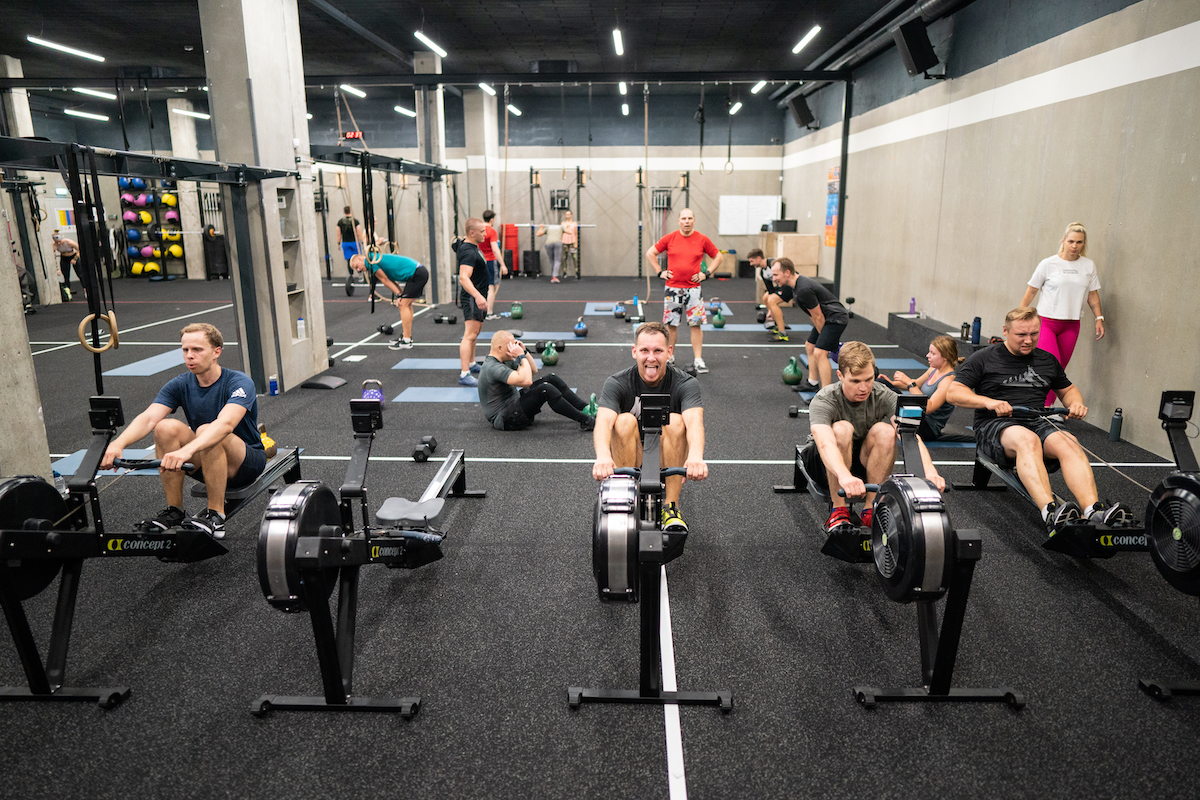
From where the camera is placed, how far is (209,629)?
9.36ft

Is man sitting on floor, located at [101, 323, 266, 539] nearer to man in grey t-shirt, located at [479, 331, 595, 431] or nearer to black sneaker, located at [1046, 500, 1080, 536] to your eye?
man in grey t-shirt, located at [479, 331, 595, 431]

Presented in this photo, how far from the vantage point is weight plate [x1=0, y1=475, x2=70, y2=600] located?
2365 millimetres

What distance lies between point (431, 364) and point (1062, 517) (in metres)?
5.93

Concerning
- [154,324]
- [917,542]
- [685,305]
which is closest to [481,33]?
[154,324]

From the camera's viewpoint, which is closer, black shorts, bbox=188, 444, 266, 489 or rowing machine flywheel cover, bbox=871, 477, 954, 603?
rowing machine flywheel cover, bbox=871, 477, 954, 603

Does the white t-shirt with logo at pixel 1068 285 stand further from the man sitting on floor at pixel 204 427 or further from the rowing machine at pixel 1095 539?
the man sitting on floor at pixel 204 427

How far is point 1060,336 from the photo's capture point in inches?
207

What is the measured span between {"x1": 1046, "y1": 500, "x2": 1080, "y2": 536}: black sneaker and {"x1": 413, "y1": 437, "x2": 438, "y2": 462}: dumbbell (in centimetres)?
340

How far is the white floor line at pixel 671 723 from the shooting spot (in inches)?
82.2

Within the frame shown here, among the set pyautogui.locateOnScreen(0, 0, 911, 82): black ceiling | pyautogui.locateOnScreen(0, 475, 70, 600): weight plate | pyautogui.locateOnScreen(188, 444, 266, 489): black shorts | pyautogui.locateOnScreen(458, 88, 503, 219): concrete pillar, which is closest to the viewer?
pyautogui.locateOnScreen(0, 475, 70, 600): weight plate

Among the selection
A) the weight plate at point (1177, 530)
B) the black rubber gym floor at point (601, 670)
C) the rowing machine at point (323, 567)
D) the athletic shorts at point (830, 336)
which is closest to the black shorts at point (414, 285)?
the black rubber gym floor at point (601, 670)

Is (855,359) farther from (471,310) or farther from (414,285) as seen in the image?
(414,285)

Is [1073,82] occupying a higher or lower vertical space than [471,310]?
higher

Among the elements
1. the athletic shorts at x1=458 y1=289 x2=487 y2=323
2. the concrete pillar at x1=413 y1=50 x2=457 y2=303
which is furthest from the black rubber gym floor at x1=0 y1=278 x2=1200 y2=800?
the concrete pillar at x1=413 y1=50 x2=457 y2=303
